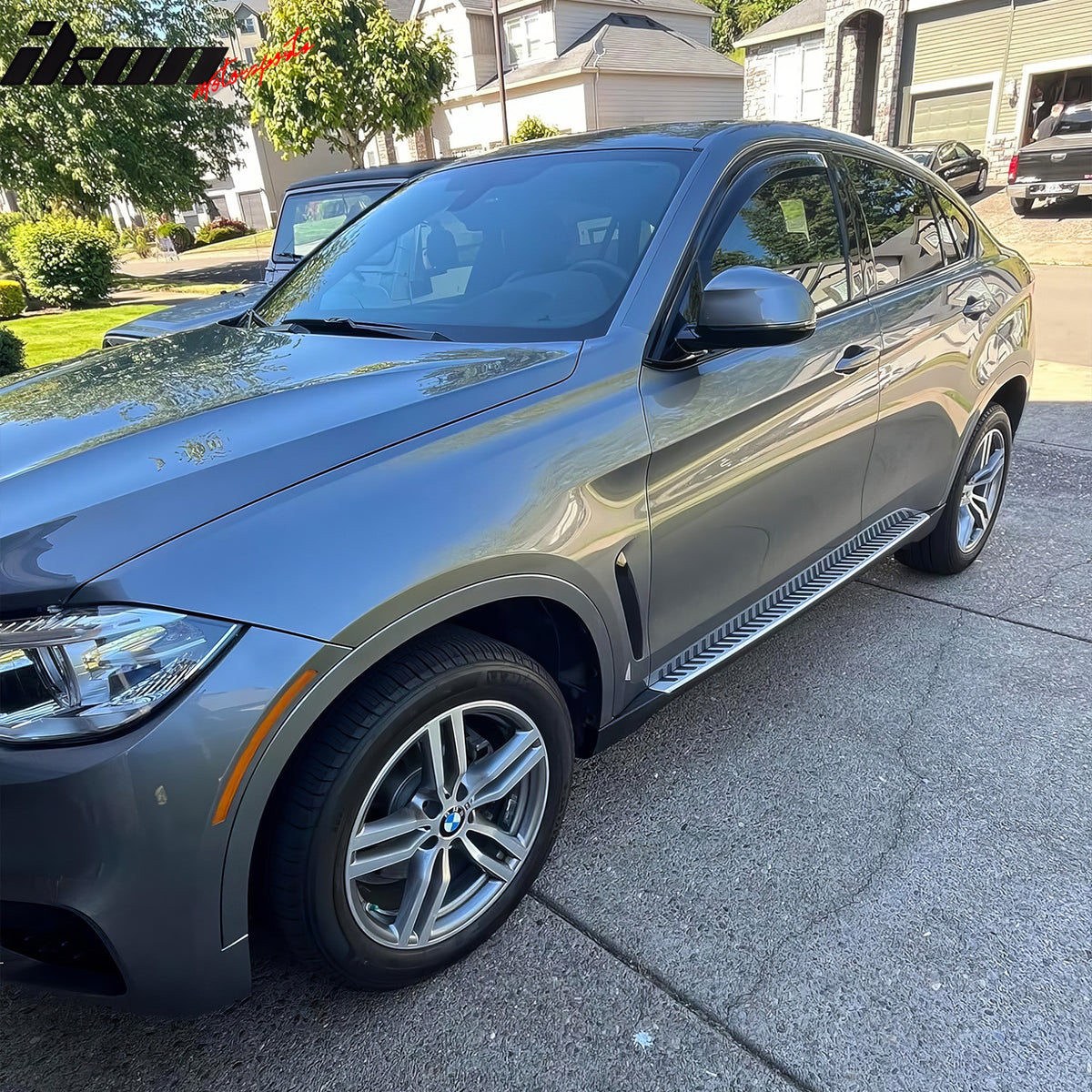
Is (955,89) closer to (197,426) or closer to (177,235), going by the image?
(197,426)

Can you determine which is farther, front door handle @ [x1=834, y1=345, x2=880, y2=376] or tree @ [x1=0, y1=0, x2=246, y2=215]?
tree @ [x1=0, y1=0, x2=246, y2=215]

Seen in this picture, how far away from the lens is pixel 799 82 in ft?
87.0

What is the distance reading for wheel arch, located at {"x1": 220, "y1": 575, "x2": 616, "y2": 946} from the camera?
154 centimetres

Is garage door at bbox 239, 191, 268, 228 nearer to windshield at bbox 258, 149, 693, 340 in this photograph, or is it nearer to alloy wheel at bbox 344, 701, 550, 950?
windshield at bbox 258, 149, 693, 340

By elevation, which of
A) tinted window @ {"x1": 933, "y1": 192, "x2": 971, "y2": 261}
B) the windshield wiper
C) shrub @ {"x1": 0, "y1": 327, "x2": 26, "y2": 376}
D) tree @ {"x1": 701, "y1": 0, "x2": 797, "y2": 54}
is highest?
tree @ {"x1": 701, "y1": 0, "x2": 797, "y2": 54}

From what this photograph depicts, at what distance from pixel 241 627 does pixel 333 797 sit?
38cm

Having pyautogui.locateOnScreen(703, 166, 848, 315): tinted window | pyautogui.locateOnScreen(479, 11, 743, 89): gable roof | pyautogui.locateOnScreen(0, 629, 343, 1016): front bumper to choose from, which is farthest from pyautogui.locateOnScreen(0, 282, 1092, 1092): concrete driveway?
pyautogui.locateOnScreen(479, 11, 743, 89): gable roof

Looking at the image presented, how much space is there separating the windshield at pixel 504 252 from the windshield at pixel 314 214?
4.46 m

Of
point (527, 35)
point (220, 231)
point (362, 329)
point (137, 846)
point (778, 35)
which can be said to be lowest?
point (220, 231)

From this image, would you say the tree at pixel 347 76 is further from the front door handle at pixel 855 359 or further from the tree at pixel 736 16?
the tree at pixel 736 16

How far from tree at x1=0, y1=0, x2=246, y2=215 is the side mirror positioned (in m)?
23.6

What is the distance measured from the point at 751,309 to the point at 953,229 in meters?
2.05

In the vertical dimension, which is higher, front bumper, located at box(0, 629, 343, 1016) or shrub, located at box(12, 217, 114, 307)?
front bumper, located at box(0, 629, 343, 1016)

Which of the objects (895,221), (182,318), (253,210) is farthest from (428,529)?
(253,210)
